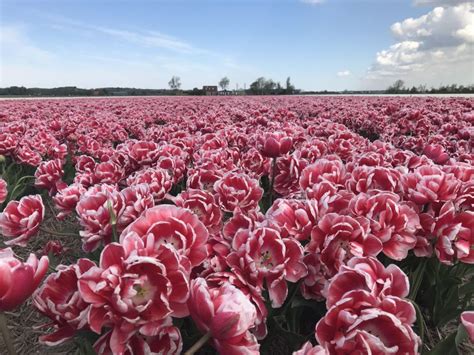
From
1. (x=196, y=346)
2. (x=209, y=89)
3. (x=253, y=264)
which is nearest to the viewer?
(x=196, y=346)

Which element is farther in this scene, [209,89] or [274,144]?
[209,89]

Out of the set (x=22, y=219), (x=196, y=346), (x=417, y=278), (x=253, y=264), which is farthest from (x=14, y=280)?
(x=417, y=278)

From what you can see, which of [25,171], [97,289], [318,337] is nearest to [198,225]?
[97,289]

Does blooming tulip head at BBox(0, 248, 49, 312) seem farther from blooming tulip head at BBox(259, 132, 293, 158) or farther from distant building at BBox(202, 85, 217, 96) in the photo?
distant building at BBox(202, 85, 217, 96)

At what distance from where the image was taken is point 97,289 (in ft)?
2.81

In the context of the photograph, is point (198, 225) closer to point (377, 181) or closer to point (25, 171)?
point (377, 181)

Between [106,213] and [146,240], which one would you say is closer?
[146,240]

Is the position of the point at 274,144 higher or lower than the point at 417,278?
A: higher

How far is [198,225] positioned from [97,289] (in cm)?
35

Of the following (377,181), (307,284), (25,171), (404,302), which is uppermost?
(377,181)

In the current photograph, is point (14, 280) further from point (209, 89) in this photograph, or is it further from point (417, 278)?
point (209, 89)

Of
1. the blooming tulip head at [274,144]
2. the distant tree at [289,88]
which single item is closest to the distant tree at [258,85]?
the distant tree at [289,88]

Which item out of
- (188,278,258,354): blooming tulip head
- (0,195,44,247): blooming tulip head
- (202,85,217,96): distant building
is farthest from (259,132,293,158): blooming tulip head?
(202,85,217,96): distant building

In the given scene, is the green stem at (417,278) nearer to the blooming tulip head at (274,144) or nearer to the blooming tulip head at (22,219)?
the blooming tulip head at (274,144)
